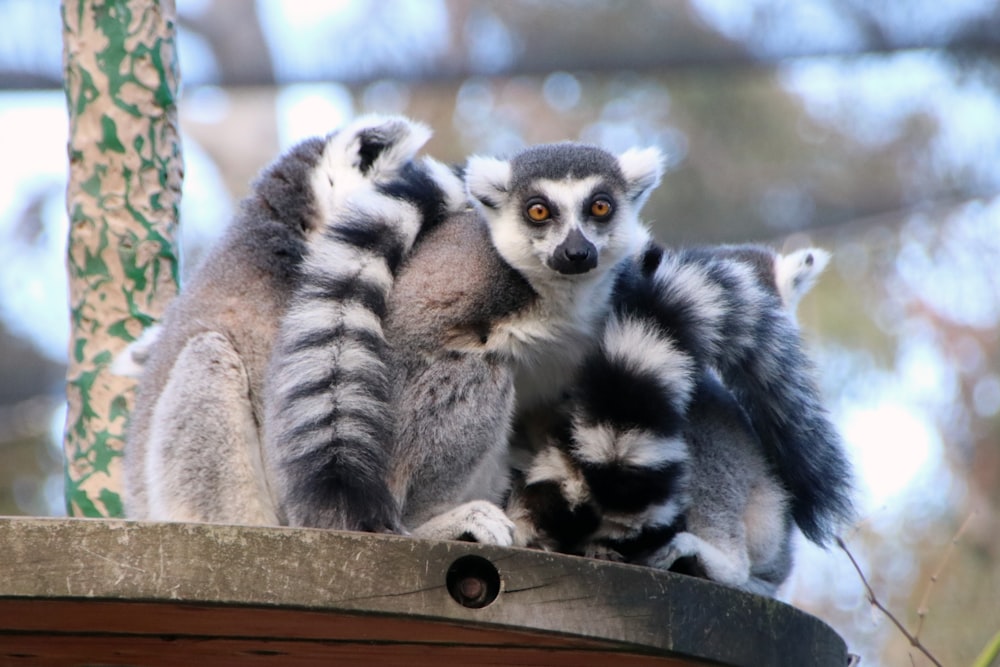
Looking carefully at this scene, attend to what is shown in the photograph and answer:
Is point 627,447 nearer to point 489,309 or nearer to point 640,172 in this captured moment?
point 489,309

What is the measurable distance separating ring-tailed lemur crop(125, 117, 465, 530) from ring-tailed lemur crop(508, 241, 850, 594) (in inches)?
16.9

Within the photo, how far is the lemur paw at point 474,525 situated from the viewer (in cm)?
252

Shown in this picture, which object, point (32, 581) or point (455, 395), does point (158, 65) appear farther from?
point (32, 581)

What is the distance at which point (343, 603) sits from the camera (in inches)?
75.4

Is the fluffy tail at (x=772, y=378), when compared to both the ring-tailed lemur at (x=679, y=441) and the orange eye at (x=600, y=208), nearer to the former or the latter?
the ring-tailed lemur at (x=679, y=441)

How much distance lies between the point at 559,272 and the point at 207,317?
1.00 m

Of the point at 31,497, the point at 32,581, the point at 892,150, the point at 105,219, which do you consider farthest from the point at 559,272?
the point at 31,497

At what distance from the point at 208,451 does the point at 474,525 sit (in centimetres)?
78

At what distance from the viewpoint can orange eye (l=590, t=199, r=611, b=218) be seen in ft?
10.4

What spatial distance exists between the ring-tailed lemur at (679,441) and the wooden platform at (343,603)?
0.39 meters

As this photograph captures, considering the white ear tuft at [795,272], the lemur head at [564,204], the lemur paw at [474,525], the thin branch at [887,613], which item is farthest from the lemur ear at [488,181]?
the thin branch at [887,613]

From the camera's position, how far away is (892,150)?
10008 mm

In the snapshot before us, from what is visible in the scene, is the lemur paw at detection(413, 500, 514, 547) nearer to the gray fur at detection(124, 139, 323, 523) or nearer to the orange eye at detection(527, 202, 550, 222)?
the gray fur at detection(124, 139, 323, 523)

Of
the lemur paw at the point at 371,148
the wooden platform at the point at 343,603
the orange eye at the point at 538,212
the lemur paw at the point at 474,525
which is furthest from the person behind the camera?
the lemur paw at the point at 371,148
